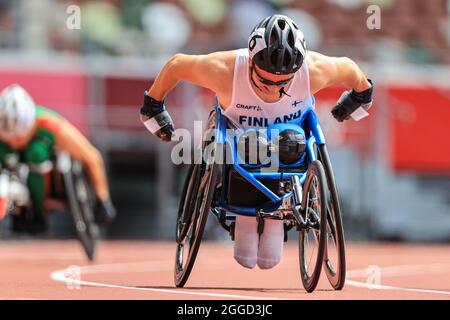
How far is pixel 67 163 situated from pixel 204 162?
419cm

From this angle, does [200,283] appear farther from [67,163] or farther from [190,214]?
[67,163]

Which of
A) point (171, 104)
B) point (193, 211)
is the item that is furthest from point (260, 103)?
point (171, 104)

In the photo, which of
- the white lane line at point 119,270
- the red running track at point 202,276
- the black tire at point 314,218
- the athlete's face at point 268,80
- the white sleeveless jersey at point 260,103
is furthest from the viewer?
the white sleeveless jersey at point 260,103

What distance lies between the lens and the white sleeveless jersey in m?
8.15

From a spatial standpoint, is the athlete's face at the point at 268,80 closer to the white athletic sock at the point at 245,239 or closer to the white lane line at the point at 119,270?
the white athletic sock at the point at 245,239

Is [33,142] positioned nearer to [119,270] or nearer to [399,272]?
[119,270]

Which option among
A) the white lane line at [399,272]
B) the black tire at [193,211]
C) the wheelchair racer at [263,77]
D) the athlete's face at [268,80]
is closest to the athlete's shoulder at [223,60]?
the wheelchair racer at [263,77]

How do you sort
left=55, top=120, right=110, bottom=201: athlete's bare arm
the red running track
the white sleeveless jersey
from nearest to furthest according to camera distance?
the red running track
the white sleeveless jersey
left=55, top=120, right=110, bottom=201: athlete's bare arm

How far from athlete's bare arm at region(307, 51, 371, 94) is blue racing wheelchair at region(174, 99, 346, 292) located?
22 centimetres

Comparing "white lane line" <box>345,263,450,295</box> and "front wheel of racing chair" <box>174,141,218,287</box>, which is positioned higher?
"front wheel of racing chair" <box>174,141,218,287</box>

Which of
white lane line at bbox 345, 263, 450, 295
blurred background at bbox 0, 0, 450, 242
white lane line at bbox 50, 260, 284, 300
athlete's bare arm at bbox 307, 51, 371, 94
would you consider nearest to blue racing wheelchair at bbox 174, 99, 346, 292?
athlete's bare arm at bbox 307, 51, 371, 94

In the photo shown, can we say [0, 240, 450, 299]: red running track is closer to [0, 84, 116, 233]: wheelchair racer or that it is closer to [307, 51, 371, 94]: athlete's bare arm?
[0, 84, 116, 233]: wheelchair racer

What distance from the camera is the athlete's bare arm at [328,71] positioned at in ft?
26.9
